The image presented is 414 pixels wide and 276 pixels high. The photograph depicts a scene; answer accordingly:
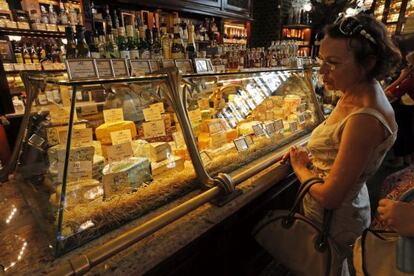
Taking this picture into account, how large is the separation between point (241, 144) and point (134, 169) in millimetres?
734

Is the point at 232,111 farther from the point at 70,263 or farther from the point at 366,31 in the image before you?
the point at 70,263

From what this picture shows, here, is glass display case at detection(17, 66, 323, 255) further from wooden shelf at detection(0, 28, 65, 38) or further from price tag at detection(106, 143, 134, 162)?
wooden shelf at detection(0, 28, 65, 38)

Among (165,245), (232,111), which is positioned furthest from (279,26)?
(165,245)

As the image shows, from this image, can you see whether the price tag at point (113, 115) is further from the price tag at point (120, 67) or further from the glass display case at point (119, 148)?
the price tag at point (120, 67)

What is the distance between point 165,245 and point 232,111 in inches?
50.7

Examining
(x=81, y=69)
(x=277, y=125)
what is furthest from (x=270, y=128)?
(x=81, y=69)

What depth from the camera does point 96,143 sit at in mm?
1295

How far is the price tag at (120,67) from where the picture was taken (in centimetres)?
114

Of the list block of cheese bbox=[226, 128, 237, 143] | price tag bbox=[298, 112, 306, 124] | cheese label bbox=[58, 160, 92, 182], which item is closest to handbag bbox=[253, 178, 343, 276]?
block of cheese bbox=[226, 128, 237, 143]

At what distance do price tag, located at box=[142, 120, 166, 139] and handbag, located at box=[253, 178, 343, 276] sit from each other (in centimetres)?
70

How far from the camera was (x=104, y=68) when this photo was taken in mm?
1101

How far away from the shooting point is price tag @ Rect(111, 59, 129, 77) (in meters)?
1.14

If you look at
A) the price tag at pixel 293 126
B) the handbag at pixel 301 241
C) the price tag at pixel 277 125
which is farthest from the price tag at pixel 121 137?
→ the price tag at pixel 293 126

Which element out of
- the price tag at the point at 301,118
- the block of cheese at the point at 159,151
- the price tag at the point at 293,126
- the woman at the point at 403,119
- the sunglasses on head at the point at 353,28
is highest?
the sunglasses on head at the point at 353,28
